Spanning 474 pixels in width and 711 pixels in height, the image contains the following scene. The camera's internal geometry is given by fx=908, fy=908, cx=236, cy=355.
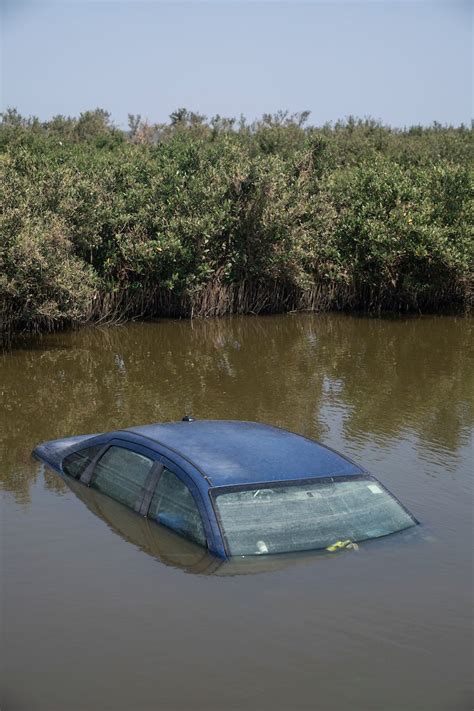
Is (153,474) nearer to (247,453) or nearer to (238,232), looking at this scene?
(247,453)

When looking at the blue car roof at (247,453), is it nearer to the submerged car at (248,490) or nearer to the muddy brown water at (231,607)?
the submerged car at (248,490)

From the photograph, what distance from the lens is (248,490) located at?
250 inches

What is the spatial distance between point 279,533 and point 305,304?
1750cm

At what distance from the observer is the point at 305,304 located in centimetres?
2359

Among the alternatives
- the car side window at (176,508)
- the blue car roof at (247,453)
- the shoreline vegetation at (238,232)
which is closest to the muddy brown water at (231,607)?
the car side window at (176,508)

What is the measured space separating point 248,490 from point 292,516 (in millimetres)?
365

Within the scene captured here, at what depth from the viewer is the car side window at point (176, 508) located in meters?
6.47

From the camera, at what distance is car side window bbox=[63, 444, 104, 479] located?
8086 mm

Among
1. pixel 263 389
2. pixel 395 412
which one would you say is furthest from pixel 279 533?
pixel 263 389

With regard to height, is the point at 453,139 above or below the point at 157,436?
above

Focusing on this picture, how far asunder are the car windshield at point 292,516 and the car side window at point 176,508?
0.26 meters

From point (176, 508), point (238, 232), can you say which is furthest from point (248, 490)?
point (238, 232)

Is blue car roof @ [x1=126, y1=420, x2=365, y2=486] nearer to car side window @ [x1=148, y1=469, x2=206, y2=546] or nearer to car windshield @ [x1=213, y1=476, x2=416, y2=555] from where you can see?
car windshield @ [x1=213, y1=476, x2=416, y2=555]

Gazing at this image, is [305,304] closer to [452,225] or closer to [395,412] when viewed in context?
[452,225]
